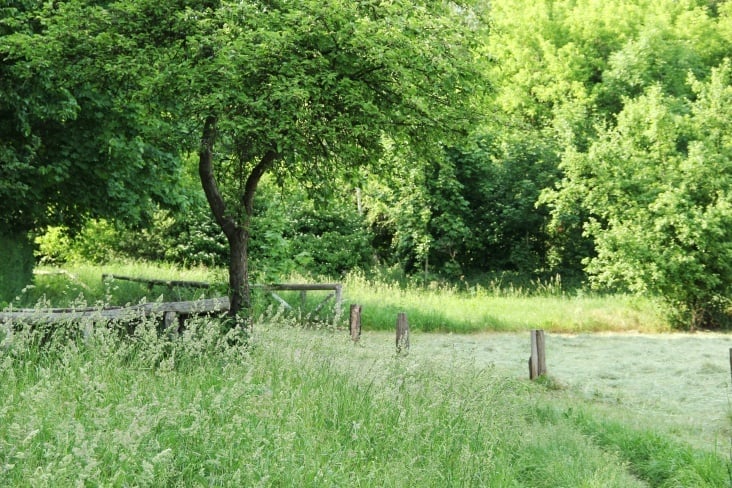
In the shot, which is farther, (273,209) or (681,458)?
(273,209)

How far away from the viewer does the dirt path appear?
10.5m

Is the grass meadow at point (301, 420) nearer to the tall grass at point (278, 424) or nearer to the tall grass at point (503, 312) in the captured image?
the tall grass at point (278, 424)

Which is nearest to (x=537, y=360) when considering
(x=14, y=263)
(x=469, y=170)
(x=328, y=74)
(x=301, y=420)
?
(x=328, y=74)

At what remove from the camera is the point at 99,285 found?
2144cm

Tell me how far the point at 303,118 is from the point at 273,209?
37.8ft

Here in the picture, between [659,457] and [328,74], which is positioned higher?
[328,74]

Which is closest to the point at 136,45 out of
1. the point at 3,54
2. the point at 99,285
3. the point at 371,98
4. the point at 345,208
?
the point at 371,98

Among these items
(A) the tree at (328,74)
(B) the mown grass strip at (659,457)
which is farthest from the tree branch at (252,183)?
(B) the mown grass strip at (659,457)

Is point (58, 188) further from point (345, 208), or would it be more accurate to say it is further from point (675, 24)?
point (675, 24)

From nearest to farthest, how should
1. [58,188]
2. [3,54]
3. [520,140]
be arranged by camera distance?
1. [3,54]
2. [58,188]
3. [520,140]

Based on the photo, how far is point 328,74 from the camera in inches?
359

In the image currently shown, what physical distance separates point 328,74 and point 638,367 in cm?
936

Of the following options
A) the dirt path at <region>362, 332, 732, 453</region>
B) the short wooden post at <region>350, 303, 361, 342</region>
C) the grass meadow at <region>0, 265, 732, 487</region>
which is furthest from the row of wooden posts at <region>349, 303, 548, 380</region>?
the short wooden post at <region>350, 303, 361, 342</region>

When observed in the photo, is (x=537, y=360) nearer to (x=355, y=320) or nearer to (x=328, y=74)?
(x=355, y=320)
